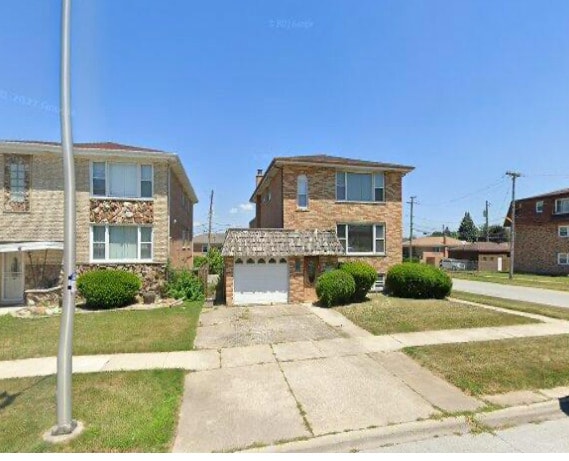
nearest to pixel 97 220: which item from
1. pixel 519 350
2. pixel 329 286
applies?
pixel 329 286

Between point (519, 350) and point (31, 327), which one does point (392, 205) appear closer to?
point (519, 350)

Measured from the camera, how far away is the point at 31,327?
10.3 metres

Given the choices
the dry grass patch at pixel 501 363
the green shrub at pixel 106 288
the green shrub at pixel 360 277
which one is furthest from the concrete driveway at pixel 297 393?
the green shrub at pixel 106 288

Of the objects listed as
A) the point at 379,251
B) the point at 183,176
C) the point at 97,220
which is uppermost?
the point at 183,176

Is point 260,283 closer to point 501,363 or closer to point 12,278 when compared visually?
point 501,363

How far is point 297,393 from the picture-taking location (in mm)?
5594

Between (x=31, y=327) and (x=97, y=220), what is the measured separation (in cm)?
572

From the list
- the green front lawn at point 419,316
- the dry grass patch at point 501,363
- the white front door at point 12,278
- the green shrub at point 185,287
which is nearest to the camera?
the dry grass patch at point 501,363

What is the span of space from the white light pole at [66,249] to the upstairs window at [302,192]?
1263cm

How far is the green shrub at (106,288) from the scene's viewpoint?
523 inches

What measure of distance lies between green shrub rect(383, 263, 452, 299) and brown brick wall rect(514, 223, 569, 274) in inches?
1049

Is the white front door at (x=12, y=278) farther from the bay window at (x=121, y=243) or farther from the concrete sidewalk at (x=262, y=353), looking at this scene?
the concrete sidewalk at (x=262, y=353)

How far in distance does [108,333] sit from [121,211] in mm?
7214

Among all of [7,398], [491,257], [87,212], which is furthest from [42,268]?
[491,257]
